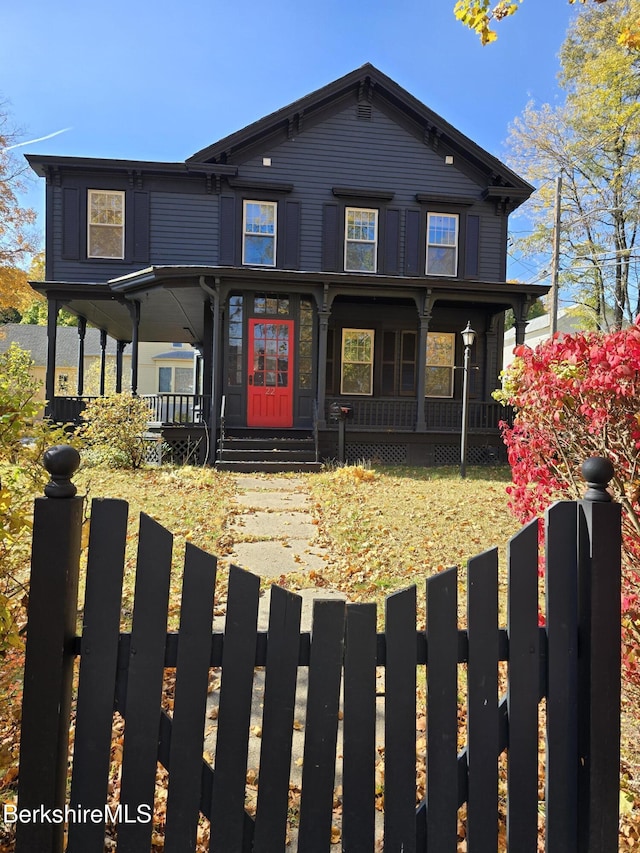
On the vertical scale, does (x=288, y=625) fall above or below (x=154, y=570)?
below

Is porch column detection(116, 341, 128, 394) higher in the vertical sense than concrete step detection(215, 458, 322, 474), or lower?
higher

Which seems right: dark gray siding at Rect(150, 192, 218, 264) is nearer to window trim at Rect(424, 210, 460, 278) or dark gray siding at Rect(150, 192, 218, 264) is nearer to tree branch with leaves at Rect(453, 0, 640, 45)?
window trim at Rect(424, 210, 460, 278)

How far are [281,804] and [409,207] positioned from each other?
47.1 ft

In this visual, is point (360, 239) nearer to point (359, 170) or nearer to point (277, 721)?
point (359, 170)

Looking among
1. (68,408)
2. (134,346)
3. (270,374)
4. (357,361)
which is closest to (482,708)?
(270,374)

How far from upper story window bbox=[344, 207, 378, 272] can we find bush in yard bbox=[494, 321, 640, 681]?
11.0 metres

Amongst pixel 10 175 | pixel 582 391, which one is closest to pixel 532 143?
pixel 10 175

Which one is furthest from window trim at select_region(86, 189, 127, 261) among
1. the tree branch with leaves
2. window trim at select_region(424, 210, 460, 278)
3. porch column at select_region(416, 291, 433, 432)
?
the tree branch with leaves

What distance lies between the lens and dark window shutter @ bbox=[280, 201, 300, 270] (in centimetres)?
1314

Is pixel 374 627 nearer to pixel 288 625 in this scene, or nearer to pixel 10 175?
pixel 288 625

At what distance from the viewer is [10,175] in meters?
21.8

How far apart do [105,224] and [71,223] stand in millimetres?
813

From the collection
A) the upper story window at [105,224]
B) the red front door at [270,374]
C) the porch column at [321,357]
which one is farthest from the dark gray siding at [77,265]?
the porch column at [321,357]

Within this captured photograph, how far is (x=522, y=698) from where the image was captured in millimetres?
1471
